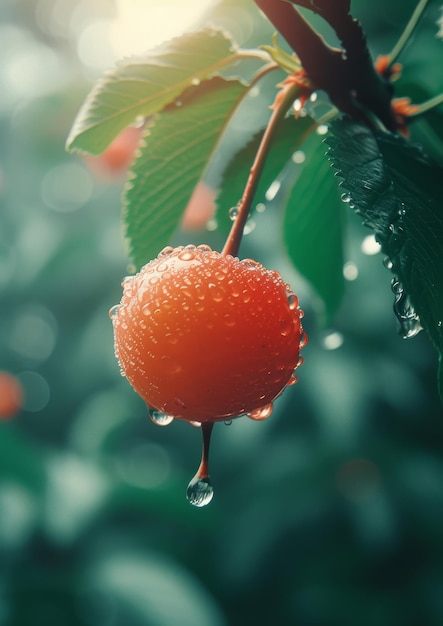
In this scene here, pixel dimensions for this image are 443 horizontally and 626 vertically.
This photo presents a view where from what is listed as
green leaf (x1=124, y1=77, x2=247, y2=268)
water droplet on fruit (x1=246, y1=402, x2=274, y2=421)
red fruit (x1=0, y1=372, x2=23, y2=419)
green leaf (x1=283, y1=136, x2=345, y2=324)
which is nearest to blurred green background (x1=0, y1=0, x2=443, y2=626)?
red fruit (x1=0, y1=372, x2=23, y2=419)

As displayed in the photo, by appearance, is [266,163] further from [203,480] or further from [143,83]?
[203,480]

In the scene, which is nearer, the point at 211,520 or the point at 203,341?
the point at 203,341

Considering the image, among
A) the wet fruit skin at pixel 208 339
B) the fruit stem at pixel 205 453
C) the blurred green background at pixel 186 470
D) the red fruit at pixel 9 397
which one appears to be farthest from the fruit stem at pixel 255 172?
the red fruit at pixel 9 397

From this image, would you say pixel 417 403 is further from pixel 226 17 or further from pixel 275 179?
pixel 275 179

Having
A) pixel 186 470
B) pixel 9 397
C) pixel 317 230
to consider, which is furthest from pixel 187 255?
pixel 9 397

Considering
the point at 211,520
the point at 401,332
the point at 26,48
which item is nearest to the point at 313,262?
the point at 401,332
